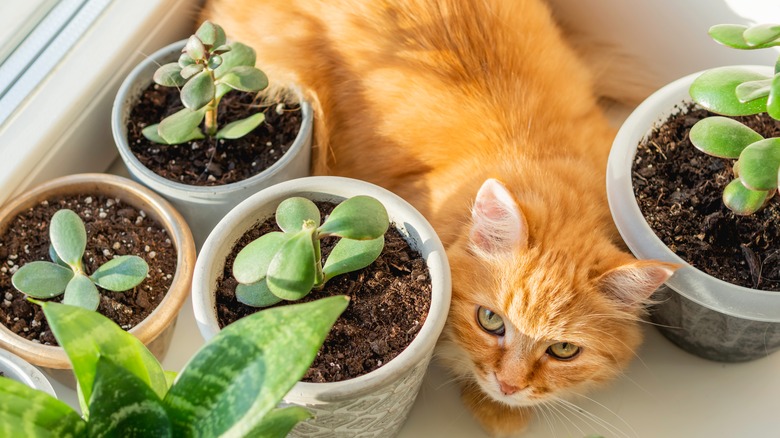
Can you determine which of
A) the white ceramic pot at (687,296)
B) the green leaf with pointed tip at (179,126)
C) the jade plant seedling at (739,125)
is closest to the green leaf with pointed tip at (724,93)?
the jade plant seedling at (739,125)

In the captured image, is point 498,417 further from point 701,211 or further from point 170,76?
point 170,76

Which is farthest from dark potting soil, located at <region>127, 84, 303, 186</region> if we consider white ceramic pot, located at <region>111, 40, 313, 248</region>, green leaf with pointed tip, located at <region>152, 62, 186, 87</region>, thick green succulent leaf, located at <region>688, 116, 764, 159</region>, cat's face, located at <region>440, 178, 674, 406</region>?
thick green succulent leaf, located at <region>688, 116, 764, 159</region>

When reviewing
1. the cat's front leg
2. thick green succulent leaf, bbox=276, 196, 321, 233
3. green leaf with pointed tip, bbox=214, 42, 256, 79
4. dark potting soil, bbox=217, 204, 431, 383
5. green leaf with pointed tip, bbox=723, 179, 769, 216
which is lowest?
the cat's front leg

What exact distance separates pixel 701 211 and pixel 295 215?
638mm

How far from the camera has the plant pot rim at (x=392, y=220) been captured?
92 centimetres

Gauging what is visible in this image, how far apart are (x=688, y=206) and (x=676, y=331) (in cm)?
24

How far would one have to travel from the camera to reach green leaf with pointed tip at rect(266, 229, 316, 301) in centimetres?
86

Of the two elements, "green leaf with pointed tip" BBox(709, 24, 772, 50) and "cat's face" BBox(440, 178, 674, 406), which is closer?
"green leaf with pointed tip" BBox(709, 24, 772, 50)

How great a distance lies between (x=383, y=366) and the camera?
946 mm

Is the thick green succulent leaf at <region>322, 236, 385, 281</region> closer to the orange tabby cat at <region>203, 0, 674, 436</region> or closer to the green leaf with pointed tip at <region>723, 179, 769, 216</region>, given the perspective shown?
the orange tabby cat at <region>203, 0, 674, 436</region>

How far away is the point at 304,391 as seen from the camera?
901mm

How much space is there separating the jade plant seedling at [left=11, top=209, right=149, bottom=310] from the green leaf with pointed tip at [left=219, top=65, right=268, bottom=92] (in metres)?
0.30

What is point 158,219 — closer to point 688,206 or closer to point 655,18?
point 688,206

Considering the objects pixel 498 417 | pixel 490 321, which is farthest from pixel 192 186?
pixel 498 417
